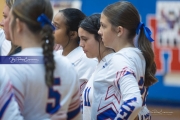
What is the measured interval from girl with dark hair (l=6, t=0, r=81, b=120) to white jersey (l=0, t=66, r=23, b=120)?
42mm

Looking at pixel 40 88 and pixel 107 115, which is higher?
pixel 40 88

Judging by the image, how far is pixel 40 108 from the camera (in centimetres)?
149

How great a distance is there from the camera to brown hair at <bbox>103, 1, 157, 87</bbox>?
2.06 m

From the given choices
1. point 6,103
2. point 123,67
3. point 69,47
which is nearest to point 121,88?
point 123,67

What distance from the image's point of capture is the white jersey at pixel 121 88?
187cm

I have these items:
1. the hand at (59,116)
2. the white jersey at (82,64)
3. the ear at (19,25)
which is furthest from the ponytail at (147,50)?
the ear at (19,25)

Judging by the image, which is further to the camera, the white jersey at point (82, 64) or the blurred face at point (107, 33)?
the white jersey at point (82, 64)

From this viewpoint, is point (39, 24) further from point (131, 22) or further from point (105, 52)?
point (105, 52)

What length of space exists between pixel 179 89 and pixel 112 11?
3885mm

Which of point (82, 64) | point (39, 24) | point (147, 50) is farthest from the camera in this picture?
point (82, 64)

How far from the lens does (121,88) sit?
191 centimetres

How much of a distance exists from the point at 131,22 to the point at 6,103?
92 cm

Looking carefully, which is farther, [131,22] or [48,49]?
[131,22]

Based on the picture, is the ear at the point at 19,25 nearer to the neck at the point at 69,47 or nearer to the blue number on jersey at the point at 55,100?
the blue number on jersey at the point at 55,100
